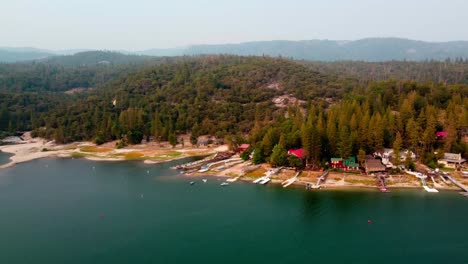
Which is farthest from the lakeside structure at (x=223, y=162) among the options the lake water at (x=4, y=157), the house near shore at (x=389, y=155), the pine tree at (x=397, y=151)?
the pine tree at (x=397, y=151)

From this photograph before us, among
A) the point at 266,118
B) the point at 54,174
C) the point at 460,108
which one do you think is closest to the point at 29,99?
the point at 54,174

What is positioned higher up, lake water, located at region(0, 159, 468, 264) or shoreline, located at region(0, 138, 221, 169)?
lake water, located at region(0, 159, 468, 264)

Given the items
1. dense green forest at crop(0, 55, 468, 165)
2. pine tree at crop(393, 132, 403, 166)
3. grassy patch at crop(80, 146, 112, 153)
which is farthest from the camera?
grassy patch at crop(80, 146, 112, 153)

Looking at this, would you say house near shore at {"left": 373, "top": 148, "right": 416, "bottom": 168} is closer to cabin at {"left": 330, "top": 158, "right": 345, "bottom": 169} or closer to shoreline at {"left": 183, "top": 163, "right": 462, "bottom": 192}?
shoreline at {"left": 183, "top": 163, "right": 462, "bottom": 192}

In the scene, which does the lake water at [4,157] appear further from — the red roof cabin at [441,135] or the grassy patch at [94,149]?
the red roof cabin at [441,135]

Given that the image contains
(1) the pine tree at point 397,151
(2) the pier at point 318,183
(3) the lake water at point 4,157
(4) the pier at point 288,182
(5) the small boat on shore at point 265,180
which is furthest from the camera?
(3) the lake water at point 4,157

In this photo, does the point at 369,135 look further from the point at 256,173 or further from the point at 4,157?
the point at 4,157

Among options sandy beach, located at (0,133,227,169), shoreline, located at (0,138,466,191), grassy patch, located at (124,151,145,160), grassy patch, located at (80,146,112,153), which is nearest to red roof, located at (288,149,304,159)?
shoreline, located at (0,138,466,191)
